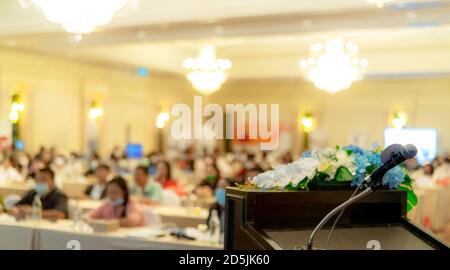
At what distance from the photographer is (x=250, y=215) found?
2.17 metres

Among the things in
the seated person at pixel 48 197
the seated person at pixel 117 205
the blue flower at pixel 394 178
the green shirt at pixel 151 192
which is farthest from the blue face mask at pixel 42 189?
the blue flower at pixel 394 178

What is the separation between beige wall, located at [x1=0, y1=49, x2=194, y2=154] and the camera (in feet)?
46.7

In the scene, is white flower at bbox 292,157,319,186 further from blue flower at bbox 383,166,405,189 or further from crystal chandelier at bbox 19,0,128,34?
crystal chandelier at bbox 19,0,128,34

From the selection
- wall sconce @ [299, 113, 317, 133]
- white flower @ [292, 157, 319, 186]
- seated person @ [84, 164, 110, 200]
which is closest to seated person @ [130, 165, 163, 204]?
seated person @ [84, 164, 110, 200]

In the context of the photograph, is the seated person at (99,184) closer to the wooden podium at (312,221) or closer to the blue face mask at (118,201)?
the blue face mask at (118,201)

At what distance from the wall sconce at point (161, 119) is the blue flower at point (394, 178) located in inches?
643

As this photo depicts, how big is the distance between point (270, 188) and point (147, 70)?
14.5 metres

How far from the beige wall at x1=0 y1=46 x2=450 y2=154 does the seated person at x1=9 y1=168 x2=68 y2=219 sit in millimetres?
7376

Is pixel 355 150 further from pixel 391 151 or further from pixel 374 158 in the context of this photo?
pixel 391 151

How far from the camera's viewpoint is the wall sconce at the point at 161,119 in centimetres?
1867

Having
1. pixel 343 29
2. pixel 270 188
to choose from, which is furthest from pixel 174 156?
pixel 270 188

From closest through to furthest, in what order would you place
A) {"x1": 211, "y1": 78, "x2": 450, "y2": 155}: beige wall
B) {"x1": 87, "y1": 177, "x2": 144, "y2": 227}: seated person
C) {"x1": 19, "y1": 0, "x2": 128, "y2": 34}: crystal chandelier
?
{"x1": 19, "y1": 0, "x2": 128, "y2": 34}: crystal chandelier
{"x1": 87, "y1": 177, "x2": 144, "y2": 227}: seated person
{"x1": 211, "y1": 78, "x2": 450, "y2": 155}: beige wall

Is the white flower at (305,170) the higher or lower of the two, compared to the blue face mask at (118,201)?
higher
